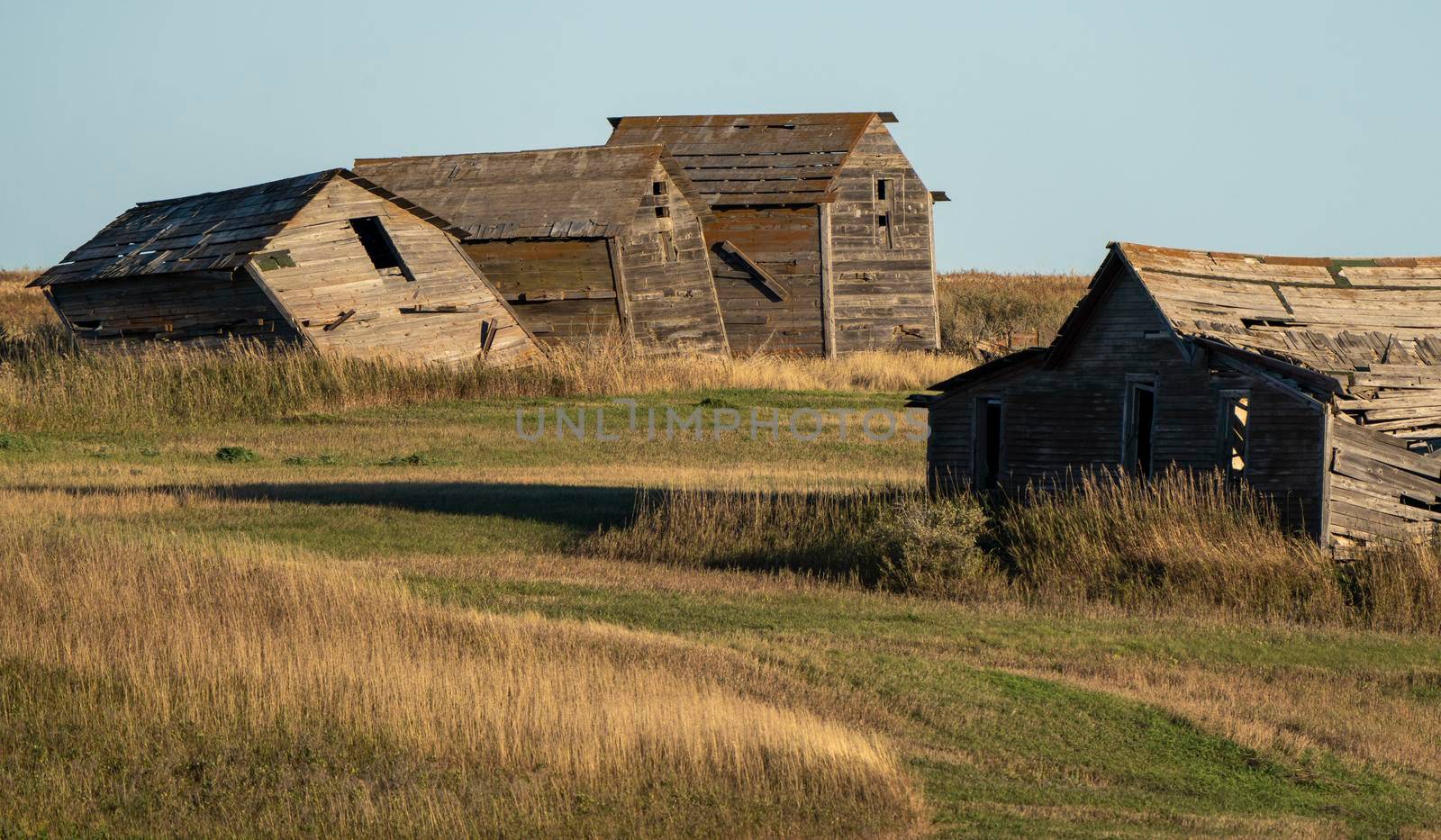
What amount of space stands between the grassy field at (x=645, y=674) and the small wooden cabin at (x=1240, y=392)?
114cm

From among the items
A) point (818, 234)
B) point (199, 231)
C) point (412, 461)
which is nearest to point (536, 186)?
point (818, 234)

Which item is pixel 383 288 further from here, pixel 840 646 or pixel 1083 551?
pixel 840 646

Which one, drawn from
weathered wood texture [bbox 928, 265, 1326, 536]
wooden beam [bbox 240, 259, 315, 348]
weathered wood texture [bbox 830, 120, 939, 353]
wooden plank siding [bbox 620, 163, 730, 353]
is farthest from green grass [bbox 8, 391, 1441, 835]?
weathered wood texture [bbox 830, 120, 939, 353]

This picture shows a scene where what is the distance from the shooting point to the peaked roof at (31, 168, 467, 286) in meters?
33.5

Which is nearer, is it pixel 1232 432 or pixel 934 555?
pixel 934 555

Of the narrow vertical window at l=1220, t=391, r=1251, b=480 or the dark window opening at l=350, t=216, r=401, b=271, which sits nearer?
the narrow vertical window at l=1220, t=391, r=1251, b=480

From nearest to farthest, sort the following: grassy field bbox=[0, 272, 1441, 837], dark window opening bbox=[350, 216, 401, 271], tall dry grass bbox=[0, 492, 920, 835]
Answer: tall dry grass bbox=[0, 492, 920, 835] → grassy field bbox=[0, 272, 1441, 837] → dark window opening bbox=[350, 216, 401, 271]

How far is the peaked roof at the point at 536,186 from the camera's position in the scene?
131 feet

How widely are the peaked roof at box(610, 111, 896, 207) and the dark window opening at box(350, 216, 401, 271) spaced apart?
9.87 meters

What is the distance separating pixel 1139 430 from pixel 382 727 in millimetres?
11684

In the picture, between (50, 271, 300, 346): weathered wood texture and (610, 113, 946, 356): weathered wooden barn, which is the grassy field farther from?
(610, 113, 946, 356): weathered wooden barn

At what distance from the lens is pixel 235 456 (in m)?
27.0

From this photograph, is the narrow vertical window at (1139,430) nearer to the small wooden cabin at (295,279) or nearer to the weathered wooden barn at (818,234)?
the small wooden cabin at (295,279)

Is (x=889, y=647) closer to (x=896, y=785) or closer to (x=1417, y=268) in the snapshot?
(x=896, y=785)
